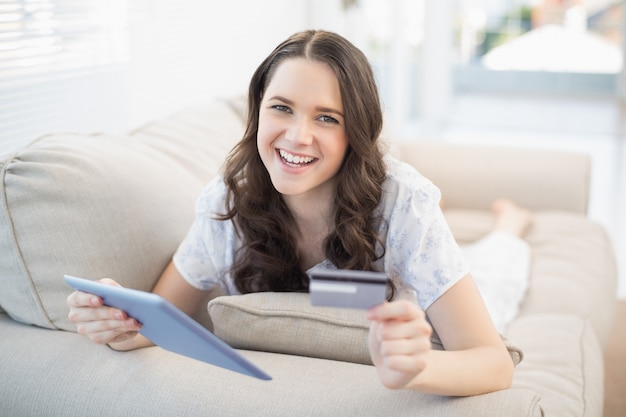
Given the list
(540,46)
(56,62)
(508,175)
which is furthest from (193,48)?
(540,46)

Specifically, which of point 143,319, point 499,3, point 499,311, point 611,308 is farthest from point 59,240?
point 499,3

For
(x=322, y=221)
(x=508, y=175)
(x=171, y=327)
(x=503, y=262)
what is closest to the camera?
(x=171, y=327)

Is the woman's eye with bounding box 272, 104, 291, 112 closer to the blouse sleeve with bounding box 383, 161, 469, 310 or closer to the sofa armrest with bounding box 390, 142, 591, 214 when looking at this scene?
the blouse sleeve with bounding box 383, 161, 469, 310

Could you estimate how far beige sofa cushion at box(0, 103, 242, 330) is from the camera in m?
1.33

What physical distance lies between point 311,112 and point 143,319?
463 mm

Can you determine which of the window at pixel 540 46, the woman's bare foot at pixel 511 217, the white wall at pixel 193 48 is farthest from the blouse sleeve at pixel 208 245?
the window at pixel 540 46

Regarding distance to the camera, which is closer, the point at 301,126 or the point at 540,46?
the point at 301,126

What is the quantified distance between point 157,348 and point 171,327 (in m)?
0.32

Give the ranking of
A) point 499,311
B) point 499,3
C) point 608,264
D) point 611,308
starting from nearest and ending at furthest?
point 499,311
point 611,308
point 608,264
point 499,3

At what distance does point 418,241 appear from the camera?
1.29 metres

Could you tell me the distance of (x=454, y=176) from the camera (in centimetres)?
257

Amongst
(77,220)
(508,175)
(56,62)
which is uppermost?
(56,62)

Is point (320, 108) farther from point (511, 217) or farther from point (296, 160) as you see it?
point (511, 217)

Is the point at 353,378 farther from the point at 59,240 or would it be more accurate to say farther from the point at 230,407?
the point at 59,240
